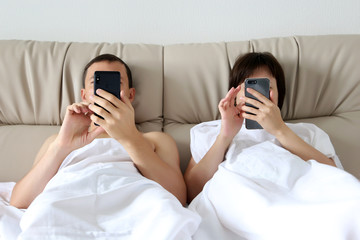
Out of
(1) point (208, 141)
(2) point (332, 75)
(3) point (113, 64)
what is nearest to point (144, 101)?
(3) point (113, 64)

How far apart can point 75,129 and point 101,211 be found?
0.32 meters

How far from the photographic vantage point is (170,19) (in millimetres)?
1526

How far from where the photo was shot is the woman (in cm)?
96

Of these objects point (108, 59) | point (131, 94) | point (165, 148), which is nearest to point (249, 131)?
point (165, 148)

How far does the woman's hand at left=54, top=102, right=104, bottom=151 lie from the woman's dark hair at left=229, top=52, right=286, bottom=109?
0.57 meters

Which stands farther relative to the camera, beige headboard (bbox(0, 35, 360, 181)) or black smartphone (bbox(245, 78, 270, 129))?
beige headboard (bbox(0, 35, 360, 181))

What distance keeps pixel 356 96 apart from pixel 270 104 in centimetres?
56

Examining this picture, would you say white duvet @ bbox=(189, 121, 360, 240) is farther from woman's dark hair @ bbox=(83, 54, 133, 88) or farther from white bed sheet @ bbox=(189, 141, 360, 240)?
woman's dark hair @ bbox=(83, 54, 133, 88)

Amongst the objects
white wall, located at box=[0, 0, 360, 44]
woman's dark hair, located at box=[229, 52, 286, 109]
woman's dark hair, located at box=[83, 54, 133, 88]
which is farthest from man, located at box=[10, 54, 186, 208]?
white wall, located at box=[0, 0, 360, 44]

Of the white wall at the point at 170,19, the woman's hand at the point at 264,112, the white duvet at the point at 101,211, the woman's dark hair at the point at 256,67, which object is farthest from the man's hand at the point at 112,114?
the white wall at the point at 170,19

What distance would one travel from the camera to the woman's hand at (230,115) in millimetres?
981

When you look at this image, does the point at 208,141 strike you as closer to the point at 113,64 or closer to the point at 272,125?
the point at 272,125

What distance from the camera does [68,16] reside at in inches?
59.5

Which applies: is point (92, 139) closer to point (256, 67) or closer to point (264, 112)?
point (264, 112)
